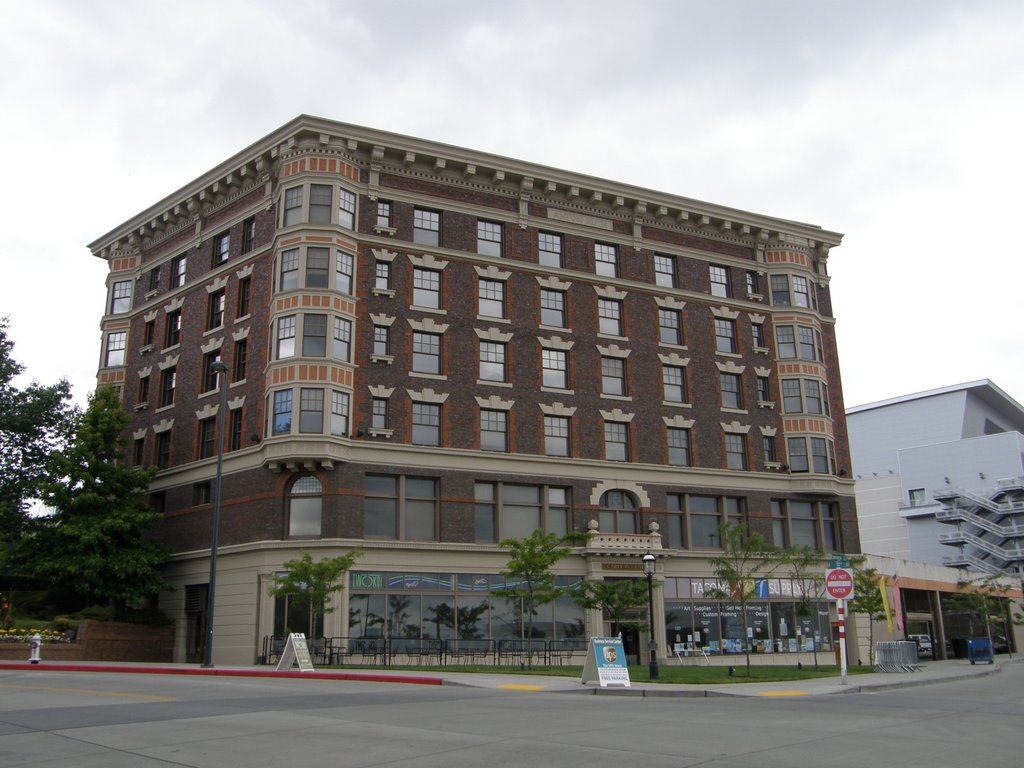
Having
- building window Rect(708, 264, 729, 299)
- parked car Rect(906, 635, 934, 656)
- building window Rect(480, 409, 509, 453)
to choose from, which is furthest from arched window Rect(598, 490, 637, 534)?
parked car Rect(906, 635, 934, 656)

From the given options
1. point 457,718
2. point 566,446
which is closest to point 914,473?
point 566,446

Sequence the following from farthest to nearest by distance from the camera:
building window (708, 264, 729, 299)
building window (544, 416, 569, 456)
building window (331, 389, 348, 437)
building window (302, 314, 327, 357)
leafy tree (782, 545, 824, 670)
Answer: building window (708, 264, 729, 299)
building window (544, 416, 569, 456)
leafy tree (782, 545, 824, 670)
building window (302, 314, 327, 357)
building window (331, 389, 348, 437)

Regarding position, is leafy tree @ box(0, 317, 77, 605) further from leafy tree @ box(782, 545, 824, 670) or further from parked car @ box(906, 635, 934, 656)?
parked car @ box(906, 635, 934, 656)

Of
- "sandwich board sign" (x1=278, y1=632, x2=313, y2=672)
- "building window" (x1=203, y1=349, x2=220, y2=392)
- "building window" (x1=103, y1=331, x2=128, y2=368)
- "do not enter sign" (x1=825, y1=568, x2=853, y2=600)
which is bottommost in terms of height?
"sandwich board sign" (x1=278, y1=632, x2=313, y2=672)

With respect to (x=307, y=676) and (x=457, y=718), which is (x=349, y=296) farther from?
(x=457, y=718)

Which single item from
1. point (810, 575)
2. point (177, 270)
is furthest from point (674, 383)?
point (177, 270)

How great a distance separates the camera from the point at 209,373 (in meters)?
43.4

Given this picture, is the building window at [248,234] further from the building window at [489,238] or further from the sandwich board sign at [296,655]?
the sandwich board sign at [296,655]

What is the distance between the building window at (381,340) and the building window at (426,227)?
14.7ft

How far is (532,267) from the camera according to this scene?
44188mm

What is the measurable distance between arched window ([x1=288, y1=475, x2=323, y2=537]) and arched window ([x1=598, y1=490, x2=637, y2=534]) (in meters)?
12.7

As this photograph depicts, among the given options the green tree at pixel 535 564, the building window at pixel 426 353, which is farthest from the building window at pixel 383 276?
the green tree at pixel 535 564

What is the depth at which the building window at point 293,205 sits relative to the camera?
131 feet

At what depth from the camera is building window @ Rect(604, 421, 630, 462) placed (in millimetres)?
44031
